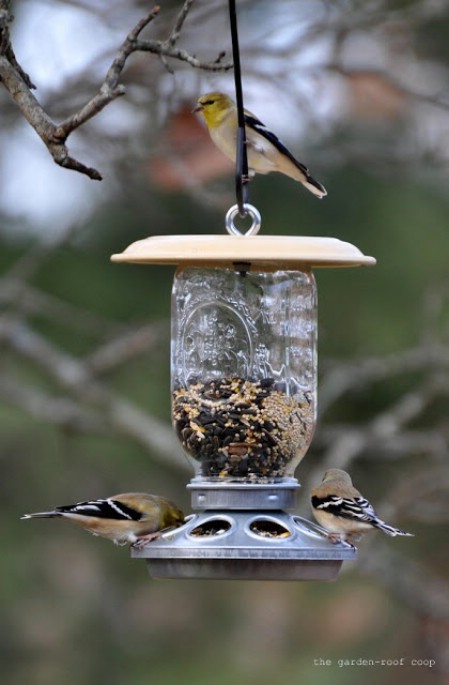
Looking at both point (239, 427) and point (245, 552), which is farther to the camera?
point (239, 427)

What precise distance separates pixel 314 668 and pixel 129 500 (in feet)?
14.6

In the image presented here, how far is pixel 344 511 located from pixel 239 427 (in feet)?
1.45

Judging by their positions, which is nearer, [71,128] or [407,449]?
[71,128]

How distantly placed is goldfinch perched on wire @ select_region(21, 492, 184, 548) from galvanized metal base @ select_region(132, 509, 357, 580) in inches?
15.3

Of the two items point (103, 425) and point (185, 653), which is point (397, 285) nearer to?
point (103, 425)

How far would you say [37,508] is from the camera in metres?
8.15

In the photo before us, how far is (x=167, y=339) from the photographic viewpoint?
6.70 meters

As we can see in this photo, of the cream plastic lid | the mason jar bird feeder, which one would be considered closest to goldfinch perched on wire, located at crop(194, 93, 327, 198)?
the mason jar bird feeder

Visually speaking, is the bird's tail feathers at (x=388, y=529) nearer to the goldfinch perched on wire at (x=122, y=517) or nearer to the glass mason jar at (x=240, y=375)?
the glass mason jar at (x=240, y=375)

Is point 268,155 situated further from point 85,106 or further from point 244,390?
point 85,106

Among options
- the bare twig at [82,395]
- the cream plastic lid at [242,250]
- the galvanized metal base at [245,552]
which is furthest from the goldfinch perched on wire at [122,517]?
the bare twig at [82,395]

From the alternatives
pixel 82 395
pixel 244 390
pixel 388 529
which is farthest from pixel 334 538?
pixel 82 395

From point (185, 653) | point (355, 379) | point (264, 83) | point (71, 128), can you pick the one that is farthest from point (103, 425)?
point (71, 128)

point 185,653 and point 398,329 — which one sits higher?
point 398,329
